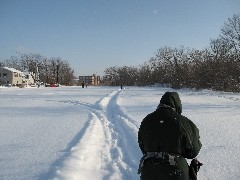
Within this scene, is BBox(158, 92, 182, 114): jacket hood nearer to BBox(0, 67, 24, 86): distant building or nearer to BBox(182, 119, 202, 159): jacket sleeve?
BBox(182, 119, 202, 159): jacket sleeve

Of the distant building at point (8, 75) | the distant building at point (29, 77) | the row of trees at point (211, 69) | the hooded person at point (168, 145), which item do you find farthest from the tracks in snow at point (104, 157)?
the distant building at point (29, 77)

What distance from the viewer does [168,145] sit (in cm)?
363

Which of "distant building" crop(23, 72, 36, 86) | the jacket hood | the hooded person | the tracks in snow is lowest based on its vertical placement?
the tracks in snow

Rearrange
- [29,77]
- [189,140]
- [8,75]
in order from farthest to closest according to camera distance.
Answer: [29,77] → [8,75] → [189,140]

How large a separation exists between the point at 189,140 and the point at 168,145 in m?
0.23

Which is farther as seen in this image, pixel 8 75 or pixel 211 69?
pixel 8 75

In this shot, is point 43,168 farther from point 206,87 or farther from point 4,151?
point 206,87

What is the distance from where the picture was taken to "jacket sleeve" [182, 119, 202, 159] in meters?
3.61

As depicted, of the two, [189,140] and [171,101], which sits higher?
[171,101]

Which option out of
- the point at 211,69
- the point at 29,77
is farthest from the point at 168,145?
the point at 29,77

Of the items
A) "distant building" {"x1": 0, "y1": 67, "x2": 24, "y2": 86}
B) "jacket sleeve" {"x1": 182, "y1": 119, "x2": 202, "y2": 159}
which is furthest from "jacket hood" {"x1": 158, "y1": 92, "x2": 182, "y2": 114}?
"distant building" {"x1": 0, "y1": 67, "x2": 24, "y2": 86}

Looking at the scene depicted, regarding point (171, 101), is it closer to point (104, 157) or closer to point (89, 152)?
point (104, 157)

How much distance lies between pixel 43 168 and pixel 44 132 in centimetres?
523

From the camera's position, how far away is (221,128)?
12258mm
